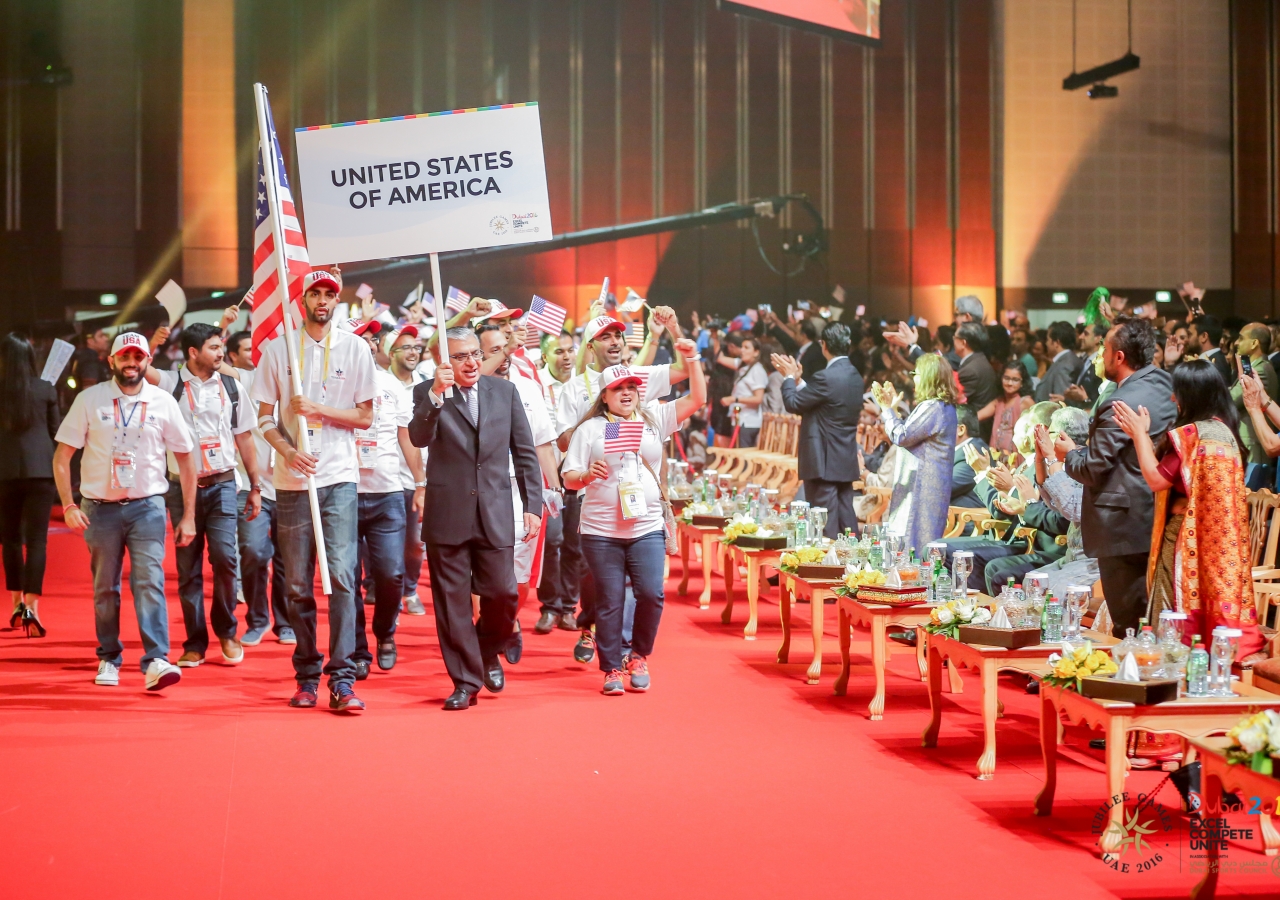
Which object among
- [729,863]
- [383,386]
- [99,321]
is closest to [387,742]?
[729,863]

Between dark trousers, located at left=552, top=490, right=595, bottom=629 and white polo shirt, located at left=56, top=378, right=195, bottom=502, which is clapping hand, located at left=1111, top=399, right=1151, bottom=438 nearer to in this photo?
dark trousers, located at left=552, top=490, right=595, bottom=629

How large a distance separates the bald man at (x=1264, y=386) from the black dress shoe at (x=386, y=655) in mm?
5041

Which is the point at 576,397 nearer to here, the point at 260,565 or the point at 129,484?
the point at 260,565

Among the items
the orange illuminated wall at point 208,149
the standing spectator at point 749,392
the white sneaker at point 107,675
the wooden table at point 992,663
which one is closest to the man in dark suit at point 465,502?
the white sneaker at point 107,675

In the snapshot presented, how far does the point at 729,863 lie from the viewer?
3830 mm

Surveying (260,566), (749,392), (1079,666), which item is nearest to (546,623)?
(260,566)

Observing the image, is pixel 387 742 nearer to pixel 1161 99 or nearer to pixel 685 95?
pixel 685 95

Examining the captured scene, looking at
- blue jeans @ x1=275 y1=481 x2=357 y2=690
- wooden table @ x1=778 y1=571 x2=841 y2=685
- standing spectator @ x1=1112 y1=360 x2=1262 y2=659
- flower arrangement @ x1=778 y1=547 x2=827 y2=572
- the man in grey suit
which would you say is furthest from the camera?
the man in grey suit

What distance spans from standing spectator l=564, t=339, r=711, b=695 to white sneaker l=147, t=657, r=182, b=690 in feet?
6.18

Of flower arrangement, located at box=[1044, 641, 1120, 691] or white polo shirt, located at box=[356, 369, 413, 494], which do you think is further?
white polo shirt, located at box=[356, 369, 413, 494]

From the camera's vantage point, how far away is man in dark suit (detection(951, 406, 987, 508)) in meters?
7.96

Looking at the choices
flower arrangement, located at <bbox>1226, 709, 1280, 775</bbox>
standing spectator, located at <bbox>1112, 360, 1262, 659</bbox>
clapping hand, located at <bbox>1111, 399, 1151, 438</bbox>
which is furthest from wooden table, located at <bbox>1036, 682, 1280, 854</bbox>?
clapping hand, located at <bbox>1111, 399, 1151, 438</bbox>

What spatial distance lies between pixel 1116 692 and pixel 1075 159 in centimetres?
1498

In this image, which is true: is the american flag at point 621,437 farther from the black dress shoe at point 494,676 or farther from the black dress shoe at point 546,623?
the black dress shoe at point 546,623
